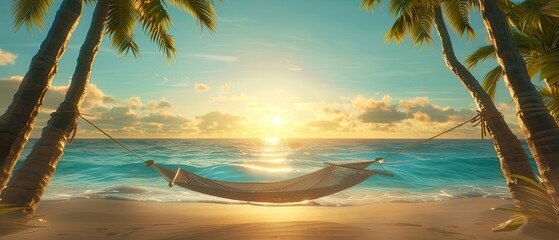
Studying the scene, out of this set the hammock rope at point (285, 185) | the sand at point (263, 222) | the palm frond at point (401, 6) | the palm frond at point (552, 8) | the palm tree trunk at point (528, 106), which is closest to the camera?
the palm frond at point (552, 8)

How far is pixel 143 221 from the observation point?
4.88 metres

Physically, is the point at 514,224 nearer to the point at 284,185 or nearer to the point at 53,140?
the point at 284,185

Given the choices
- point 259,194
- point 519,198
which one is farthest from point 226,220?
point 519,198

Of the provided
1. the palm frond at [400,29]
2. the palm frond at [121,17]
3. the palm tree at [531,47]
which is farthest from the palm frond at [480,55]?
the palm frond at [121,17]

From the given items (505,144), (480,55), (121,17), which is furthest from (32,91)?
(480,55)

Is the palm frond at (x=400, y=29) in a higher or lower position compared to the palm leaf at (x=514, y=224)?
higher

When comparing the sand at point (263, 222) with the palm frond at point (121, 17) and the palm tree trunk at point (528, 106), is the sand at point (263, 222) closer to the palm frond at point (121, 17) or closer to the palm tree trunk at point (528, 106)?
the palm tree trunk at point (528, 106)

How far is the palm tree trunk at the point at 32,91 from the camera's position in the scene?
312 cm

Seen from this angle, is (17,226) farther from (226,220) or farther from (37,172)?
(226,220)

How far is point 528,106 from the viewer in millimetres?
3268

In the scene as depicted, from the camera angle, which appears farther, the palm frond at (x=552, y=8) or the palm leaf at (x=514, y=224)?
the palm leaf at (x=514, y=224)

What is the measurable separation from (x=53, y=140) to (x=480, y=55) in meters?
6.73

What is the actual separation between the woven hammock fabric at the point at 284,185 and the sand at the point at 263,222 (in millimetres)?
323

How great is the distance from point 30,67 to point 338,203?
563 cm
